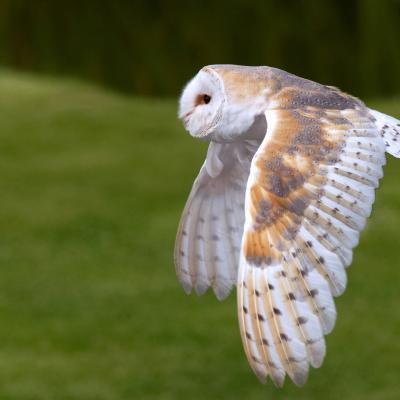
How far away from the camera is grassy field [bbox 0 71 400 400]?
17.7 feet

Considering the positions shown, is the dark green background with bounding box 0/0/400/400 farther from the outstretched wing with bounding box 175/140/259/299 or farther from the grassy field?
the outstretched wing with bounding box 175/140/259/299

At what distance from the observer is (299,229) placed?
7.22 ft

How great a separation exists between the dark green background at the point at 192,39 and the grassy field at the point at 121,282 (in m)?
1.38

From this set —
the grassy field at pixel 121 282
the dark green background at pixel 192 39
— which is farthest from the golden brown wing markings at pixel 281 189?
the dark green background at pixel 192 39

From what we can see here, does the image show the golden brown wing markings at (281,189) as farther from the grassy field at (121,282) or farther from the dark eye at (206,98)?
the grassy field at (121,282)

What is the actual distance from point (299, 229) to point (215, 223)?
697 mm

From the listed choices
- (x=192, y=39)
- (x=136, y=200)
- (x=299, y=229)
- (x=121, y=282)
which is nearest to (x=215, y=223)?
(x=299, y=229)

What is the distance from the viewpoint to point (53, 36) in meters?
11.1

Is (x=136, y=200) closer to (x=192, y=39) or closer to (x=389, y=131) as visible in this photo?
(x=192, y=39)

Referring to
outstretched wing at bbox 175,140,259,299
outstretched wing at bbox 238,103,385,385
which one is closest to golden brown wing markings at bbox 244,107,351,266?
outstretched wing at bbox 238,103,385,385

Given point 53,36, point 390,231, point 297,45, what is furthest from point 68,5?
point 390,231

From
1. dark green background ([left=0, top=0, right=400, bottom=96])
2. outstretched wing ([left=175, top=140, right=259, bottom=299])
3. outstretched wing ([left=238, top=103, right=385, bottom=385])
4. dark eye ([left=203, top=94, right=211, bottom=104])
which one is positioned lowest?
dark green background ([left=0, top=0, right=400, bottom=96])

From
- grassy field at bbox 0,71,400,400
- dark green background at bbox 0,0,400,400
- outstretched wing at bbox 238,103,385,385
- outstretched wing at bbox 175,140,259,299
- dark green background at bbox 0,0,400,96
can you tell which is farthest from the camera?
dark green background at bbox 0,0,400,96

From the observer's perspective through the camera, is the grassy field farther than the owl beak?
Yes
